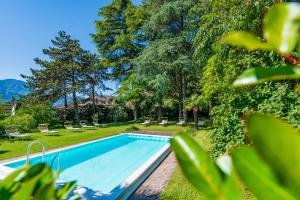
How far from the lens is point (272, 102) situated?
4.87 metres

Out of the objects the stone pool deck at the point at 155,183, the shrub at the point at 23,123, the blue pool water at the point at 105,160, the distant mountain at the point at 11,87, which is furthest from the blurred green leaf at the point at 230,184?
the distant mountain at the point at 11,87

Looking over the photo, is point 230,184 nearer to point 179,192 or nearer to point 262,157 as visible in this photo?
point 262,157

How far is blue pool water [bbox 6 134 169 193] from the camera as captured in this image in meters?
9.05

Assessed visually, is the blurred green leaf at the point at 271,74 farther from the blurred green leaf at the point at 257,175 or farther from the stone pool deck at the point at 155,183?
the stone pool deck at the point at 155,183

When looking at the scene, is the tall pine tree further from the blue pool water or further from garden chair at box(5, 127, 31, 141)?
garden chair at box(5, 127, 31, 141)

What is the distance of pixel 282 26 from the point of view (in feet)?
0.93

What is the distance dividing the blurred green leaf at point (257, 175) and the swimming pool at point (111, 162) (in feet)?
20.5

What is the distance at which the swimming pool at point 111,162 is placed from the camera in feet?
24.3

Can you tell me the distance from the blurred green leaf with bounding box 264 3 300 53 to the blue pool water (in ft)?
23.7

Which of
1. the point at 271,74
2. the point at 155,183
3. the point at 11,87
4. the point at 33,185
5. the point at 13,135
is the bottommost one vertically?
the point at 155,183

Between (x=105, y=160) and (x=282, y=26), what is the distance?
11996 mm

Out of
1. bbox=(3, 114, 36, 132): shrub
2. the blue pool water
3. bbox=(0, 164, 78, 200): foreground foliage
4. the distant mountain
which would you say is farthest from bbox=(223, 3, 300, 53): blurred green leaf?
the distant mountain

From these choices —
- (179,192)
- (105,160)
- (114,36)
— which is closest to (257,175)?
(179,192)

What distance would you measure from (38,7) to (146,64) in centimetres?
1260
